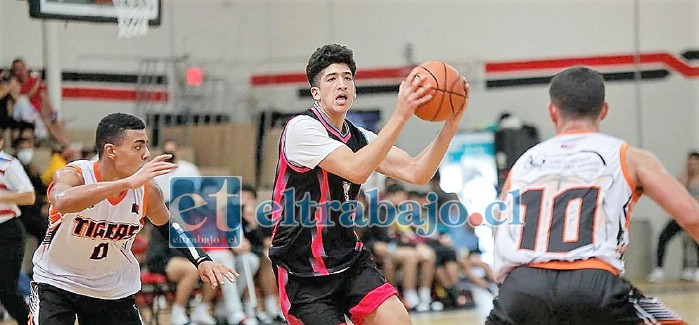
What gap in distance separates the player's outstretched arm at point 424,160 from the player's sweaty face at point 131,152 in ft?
4.36

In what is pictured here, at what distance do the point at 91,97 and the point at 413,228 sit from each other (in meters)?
6.85

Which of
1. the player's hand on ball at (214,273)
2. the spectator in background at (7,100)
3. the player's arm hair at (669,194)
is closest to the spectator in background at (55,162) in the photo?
the spectator in background at (7,100)

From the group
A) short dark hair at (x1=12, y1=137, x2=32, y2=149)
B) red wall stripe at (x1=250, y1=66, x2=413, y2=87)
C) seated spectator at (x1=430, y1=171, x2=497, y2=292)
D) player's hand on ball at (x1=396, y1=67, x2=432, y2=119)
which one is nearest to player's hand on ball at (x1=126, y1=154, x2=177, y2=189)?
player's hand on ball at (x1=396, y1=67, x2=432, y2=119)

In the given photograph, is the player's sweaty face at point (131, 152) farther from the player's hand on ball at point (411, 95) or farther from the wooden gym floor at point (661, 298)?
the wooden gym floor at point (661, 298)

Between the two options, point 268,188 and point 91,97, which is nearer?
point 268,188

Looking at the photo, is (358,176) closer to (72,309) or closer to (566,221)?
(566,221)

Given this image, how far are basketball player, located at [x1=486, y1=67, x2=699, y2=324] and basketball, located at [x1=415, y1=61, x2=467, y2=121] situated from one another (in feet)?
2.57

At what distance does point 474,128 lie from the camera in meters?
16.5

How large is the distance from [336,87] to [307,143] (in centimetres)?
36

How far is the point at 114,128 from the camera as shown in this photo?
5.39 metres

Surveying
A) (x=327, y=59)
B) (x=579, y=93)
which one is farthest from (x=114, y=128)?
(x=579, y=93)

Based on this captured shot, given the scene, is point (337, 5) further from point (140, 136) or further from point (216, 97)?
point (140, 136)

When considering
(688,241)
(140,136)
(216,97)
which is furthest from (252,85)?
(140,136)

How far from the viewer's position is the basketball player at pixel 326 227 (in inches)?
189
